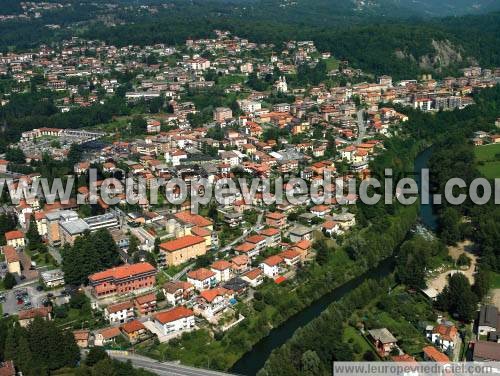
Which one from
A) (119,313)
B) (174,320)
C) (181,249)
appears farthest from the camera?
(181,249)

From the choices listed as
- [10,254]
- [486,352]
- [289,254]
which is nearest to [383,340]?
[486,352]

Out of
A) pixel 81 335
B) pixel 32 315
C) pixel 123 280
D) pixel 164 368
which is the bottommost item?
pixel 164 368

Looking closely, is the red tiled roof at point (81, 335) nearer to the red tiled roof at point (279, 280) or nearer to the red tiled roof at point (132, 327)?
the red tiled roof at point (132, 327)

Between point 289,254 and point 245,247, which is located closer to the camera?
point 289,254

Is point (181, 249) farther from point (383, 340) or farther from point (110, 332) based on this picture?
point (383, 340)

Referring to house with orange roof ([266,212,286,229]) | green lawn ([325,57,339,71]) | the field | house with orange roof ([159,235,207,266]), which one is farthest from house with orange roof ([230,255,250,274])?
green lawn ([325,57,339,71])

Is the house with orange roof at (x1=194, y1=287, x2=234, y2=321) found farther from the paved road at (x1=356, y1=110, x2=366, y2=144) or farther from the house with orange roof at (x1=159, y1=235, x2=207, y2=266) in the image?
the paved road at (x1=356, y1=110, x2=366, y2=144)
